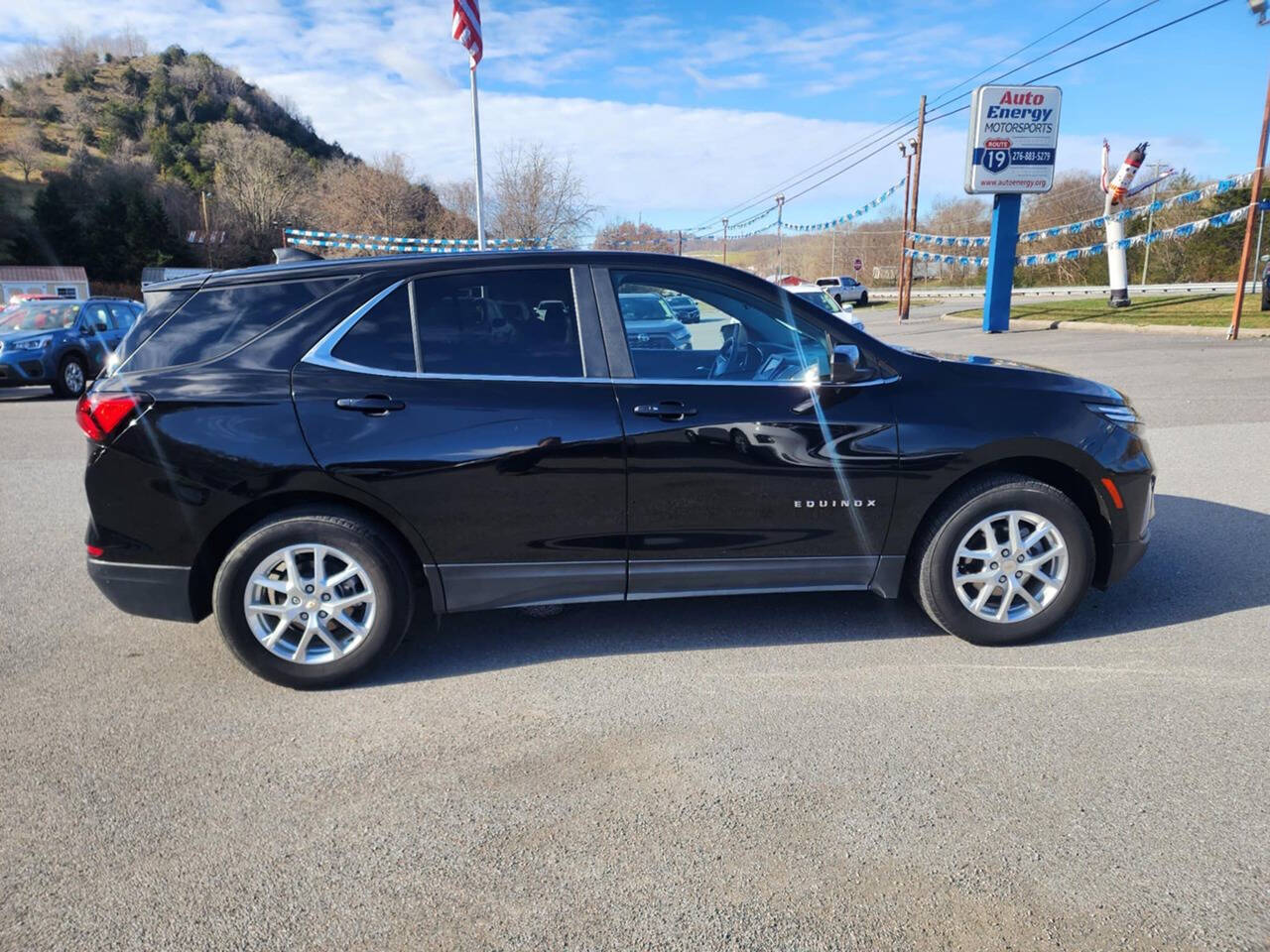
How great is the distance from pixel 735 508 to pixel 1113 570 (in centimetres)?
186

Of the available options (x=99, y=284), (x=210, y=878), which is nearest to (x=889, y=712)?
(x=210, y=878)

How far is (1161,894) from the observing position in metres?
2.27

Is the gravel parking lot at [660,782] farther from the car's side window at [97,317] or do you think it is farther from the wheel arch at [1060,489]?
the car's side window at [97,317]

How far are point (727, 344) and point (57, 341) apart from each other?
13653 mm

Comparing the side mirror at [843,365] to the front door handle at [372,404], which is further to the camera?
the side mirror at [843,365]

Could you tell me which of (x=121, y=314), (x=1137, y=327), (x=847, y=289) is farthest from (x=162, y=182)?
(x=1137, y=327)

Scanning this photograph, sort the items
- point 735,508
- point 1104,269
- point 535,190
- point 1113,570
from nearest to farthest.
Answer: point 735,508
point 1113,570
point 535,190
point 1104,269

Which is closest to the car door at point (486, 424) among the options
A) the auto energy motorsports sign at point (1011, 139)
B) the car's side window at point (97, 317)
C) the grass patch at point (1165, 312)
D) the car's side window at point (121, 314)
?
the car's side window at point (97, 317)

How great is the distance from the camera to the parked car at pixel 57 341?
1294 cm

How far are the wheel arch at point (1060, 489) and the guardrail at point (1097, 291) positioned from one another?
3274cm

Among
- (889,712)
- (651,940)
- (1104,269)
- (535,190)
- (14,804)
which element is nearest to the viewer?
(651,940)

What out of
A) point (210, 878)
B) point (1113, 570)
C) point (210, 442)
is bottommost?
point (210, 878)

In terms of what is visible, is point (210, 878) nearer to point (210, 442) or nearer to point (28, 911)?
point (28, 911)

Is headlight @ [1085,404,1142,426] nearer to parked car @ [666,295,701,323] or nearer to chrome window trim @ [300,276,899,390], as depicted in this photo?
chrome window trim @ [300,276,899,390]
